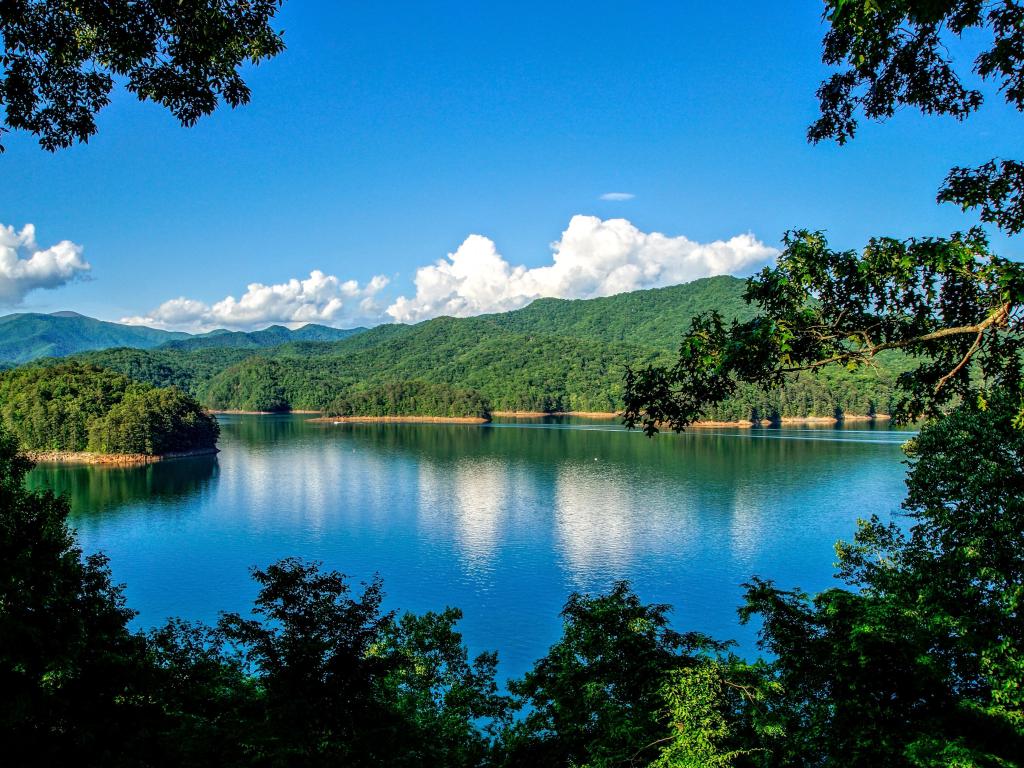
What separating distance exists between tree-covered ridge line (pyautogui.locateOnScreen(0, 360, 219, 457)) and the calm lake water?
3974 millimetres

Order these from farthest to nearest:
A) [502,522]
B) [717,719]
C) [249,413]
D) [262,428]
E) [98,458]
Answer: [249,413], [262,428], [98,458], [502,522], [717,719]

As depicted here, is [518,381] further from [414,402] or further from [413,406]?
[413,406]

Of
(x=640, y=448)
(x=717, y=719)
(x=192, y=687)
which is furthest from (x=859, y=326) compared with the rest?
(x=640, y=448)

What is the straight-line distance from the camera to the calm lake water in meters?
26.5

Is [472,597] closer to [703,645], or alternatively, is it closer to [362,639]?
[703,645]

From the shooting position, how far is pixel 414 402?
128 meters

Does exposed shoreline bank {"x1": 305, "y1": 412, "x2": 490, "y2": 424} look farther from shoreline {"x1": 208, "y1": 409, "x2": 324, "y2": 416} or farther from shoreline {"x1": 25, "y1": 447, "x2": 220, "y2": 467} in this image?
shoreline {"x1": 25, "y1": 447, "x2": 220, "y2": 467}

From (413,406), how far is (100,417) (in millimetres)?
63583

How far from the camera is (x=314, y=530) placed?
38.0 metres

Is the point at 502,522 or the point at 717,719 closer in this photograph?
the point at 717,719

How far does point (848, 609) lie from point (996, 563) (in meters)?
2.09

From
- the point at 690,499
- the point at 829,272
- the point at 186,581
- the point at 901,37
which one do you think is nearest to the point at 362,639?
the point at 829,272

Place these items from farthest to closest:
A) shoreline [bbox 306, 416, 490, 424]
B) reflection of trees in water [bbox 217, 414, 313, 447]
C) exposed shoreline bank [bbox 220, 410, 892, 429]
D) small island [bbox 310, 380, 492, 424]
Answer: small island [bbox 310, 380, 492, 424], shoreline [bbox 306, 416, 490, 424], exposed shoreline bank [bbox 220, 410, 892, 429], reflection of trees in water [bbox 217, 414, 313, 447]

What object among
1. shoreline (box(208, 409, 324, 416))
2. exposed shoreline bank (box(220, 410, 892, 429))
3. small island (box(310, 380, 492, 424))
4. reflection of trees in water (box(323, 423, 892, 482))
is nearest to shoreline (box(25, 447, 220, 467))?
reflection of trees in water (box(323, 423, 892, 482))
